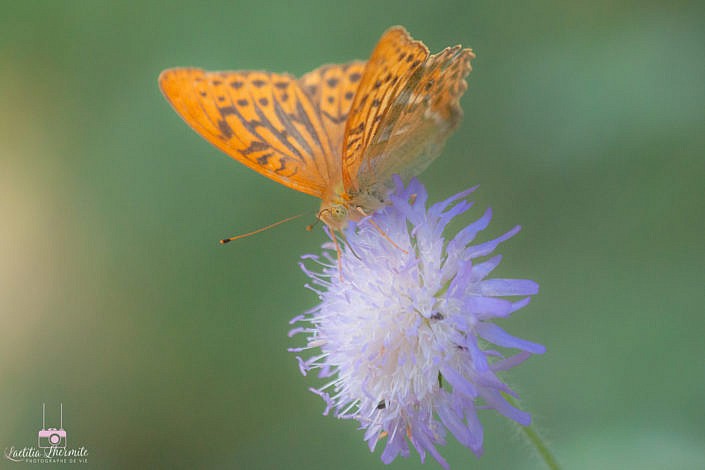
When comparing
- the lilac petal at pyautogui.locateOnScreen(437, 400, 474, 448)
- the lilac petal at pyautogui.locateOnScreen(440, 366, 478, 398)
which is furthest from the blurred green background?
the lilac petal at pyautogui.locateOnScreen(440, 366, 478, 398)

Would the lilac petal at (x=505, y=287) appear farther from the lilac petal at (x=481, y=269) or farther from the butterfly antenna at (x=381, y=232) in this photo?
the butterfly antenna at (x=381, y=232)

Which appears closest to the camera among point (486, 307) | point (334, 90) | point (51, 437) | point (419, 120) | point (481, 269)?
point (486, 307)

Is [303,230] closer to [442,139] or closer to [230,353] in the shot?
[230,353]

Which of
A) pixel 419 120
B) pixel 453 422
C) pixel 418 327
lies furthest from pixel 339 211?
pixel 453 422

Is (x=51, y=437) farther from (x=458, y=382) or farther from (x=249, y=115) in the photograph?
(x=458, y=382)

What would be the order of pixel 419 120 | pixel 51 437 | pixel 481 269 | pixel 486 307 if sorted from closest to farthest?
pixel 486 307 → pixel 481 269 → pixel 419 120 → pixel 51 437
